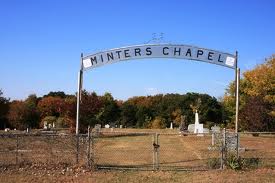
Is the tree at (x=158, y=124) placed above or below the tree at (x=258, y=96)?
below

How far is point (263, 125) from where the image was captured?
3862 cm

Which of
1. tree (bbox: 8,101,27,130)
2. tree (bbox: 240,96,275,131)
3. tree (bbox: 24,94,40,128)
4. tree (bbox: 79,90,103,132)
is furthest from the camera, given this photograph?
tree (bbox: 24,94,40,128)

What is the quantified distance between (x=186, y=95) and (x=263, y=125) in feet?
181

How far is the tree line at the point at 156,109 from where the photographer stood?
39719 millimetres

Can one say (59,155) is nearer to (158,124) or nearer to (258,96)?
(258,96)

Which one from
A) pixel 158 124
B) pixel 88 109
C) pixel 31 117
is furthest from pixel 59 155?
pixel 158 124

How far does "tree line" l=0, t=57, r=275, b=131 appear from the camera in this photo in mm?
39719

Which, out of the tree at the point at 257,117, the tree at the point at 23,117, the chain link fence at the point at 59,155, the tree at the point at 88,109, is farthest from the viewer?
the tree at the point at 23,117

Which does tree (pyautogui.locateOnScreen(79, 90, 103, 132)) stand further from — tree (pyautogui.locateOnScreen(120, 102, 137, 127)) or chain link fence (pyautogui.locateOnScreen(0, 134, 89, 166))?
tree (pyautogui.locateOnScreen(120, 102, 137, 127))

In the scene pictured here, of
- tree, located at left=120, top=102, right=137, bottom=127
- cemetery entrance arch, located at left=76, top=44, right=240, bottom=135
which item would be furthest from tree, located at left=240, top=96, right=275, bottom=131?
tree, located at left=120, top=102, right=137, bottom=127

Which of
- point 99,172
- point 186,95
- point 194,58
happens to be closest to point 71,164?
point 99,172

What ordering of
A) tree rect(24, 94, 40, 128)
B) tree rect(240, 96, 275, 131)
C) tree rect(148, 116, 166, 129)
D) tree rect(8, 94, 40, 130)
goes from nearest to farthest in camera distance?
1. tree rect(240, 96, 275, 131)
2. tree rect(8, 94, 40, 130)
3. tree rect(24, 94, 40, 128)
4. tree rect(148, 116, 166, 129)

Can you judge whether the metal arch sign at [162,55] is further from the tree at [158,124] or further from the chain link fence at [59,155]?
the tree at [158,124]

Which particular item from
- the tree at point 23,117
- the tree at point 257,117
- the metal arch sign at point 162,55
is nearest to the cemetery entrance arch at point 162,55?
the metal arch sign at point 162,55
